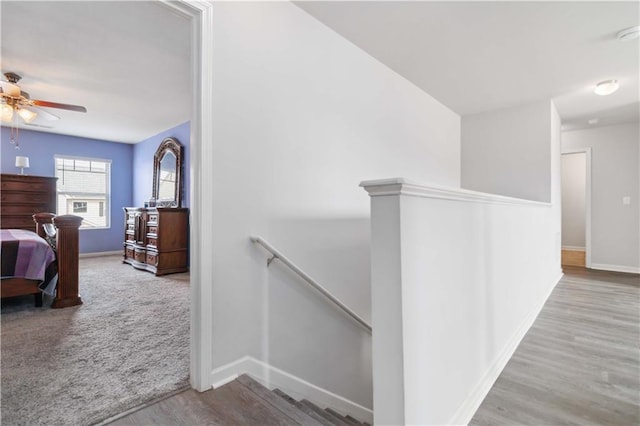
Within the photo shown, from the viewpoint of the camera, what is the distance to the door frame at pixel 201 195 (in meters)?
1.55

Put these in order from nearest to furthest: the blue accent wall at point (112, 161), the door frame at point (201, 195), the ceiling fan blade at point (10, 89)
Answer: the door frame at point (201, 195) → the ceiling fan blade at point (10, 89) → the blue accent wall at point (112, 161)

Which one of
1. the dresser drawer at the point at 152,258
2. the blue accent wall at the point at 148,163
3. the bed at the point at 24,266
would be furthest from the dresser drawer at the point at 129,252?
the bed at the point at 24,266

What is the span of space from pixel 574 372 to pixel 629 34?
8.82ft

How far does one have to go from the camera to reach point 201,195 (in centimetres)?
157

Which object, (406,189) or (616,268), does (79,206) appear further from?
(616,268)

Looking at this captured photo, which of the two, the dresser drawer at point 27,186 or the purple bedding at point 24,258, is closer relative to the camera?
the purple bedding at point 24,258

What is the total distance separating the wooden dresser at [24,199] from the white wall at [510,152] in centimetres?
667

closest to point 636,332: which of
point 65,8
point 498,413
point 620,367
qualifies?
point 620,367

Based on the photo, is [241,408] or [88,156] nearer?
[241,408]

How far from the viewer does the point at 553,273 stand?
159 inches

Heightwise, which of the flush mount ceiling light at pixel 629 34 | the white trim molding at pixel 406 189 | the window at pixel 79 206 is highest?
the flush mount ceiling light at pixel 629 34

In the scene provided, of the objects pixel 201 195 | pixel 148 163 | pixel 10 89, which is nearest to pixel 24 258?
pixel 10 89

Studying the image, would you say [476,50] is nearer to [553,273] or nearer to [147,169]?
[553,273]

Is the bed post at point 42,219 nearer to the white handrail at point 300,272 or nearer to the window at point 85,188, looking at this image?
the window at point 85,188
